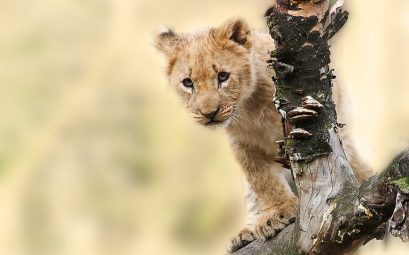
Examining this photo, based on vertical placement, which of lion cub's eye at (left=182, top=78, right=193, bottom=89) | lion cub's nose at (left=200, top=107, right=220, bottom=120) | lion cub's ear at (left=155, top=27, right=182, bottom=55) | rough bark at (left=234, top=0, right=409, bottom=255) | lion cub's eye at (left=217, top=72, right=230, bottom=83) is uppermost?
lion cub's ear at (left=155, top=27, right=182, bottom=55)

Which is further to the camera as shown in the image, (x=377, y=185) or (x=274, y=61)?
(x=274, y=61)

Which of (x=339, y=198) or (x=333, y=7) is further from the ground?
(x=333, y=7)

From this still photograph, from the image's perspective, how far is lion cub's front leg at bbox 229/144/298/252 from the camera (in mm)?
2711

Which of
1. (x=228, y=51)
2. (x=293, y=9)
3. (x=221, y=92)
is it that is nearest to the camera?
(x=293, y=9)

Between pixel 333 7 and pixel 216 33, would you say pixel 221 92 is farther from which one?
pixel 333 7

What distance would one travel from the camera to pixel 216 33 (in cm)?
297

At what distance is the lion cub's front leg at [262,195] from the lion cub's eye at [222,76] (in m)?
0.36

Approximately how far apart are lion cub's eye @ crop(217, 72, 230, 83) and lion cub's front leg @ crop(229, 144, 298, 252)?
36cm

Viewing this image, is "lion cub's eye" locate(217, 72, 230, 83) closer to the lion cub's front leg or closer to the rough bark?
the lion cub's front leg

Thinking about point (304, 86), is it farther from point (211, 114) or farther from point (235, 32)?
point (235, 32)

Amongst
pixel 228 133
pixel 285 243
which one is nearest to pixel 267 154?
pixel 228 133

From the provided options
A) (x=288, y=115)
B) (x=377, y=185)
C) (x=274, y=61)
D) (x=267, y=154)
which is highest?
(x=267, y=154)

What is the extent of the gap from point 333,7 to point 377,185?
48cm

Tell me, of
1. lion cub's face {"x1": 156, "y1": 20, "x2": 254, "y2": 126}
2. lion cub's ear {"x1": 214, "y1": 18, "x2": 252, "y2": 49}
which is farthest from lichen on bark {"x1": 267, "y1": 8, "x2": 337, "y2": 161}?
lion cub's ear {"x1": 214, "y1": 18, "x2": 252, "y2": 49}
